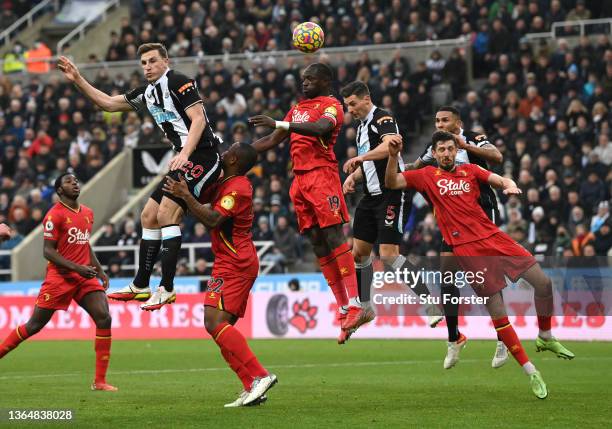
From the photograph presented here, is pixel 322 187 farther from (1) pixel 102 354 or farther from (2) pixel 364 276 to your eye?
(1) pixel 102 354

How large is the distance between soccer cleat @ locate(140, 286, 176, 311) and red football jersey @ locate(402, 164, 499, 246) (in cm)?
286

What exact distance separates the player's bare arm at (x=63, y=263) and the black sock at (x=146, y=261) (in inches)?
79.1

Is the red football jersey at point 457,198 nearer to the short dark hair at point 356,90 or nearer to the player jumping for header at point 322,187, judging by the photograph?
the player jumping for header at point 322,187

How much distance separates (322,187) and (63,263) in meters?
3.63

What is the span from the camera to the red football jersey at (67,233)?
1518 centimetres

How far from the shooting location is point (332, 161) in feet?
44.7

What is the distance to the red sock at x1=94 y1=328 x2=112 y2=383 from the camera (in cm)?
1456

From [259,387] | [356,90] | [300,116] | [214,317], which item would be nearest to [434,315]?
[356,90]

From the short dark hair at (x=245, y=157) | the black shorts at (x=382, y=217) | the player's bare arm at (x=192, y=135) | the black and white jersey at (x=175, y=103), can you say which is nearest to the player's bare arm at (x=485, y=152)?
the black shorts at (x=382, y=217)

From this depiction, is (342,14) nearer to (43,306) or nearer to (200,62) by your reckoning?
(200,62)

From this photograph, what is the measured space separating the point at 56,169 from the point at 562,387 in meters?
21.7

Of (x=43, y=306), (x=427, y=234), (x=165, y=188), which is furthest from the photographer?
(x=427, y=234)

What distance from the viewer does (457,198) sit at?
12.8m

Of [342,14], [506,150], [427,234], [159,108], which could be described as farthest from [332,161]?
[342,14]
